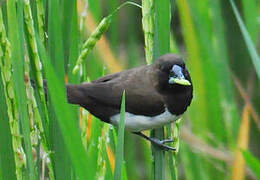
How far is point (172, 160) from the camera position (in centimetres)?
121

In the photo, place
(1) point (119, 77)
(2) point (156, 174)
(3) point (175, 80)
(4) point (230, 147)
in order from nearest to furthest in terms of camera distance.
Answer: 1. (2) point (156, 174)
2. (3) point (175, 80)
3. (1) point (119, 77)
4. (4) point (230, 147)

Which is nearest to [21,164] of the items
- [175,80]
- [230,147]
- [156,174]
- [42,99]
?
[42,99]

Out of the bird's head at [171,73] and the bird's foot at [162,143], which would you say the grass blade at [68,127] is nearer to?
the bird's foot at [162,143]

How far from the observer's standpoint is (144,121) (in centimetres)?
Result: 140

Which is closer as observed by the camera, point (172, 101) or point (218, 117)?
point (172, 101)

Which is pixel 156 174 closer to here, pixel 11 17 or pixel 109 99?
pixel 109 99

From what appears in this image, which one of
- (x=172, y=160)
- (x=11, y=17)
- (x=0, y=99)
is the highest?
(x=11, y=17)

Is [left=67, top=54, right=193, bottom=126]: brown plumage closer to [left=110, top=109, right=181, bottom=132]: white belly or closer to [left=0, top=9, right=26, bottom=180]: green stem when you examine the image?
[left=110, top=109, right=181, bottom=132]: white belly

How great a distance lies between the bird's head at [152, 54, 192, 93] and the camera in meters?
1.36

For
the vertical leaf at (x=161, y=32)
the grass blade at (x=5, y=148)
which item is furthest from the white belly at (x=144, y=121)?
the grass blade at (x=5, y=148)

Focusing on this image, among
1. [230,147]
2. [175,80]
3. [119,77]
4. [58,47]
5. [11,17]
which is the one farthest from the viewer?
[230,147]

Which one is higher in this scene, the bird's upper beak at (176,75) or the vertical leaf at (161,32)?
the vertical leaf at (161,32)

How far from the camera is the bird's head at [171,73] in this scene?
4.47ft

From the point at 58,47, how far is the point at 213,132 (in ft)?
4.03
